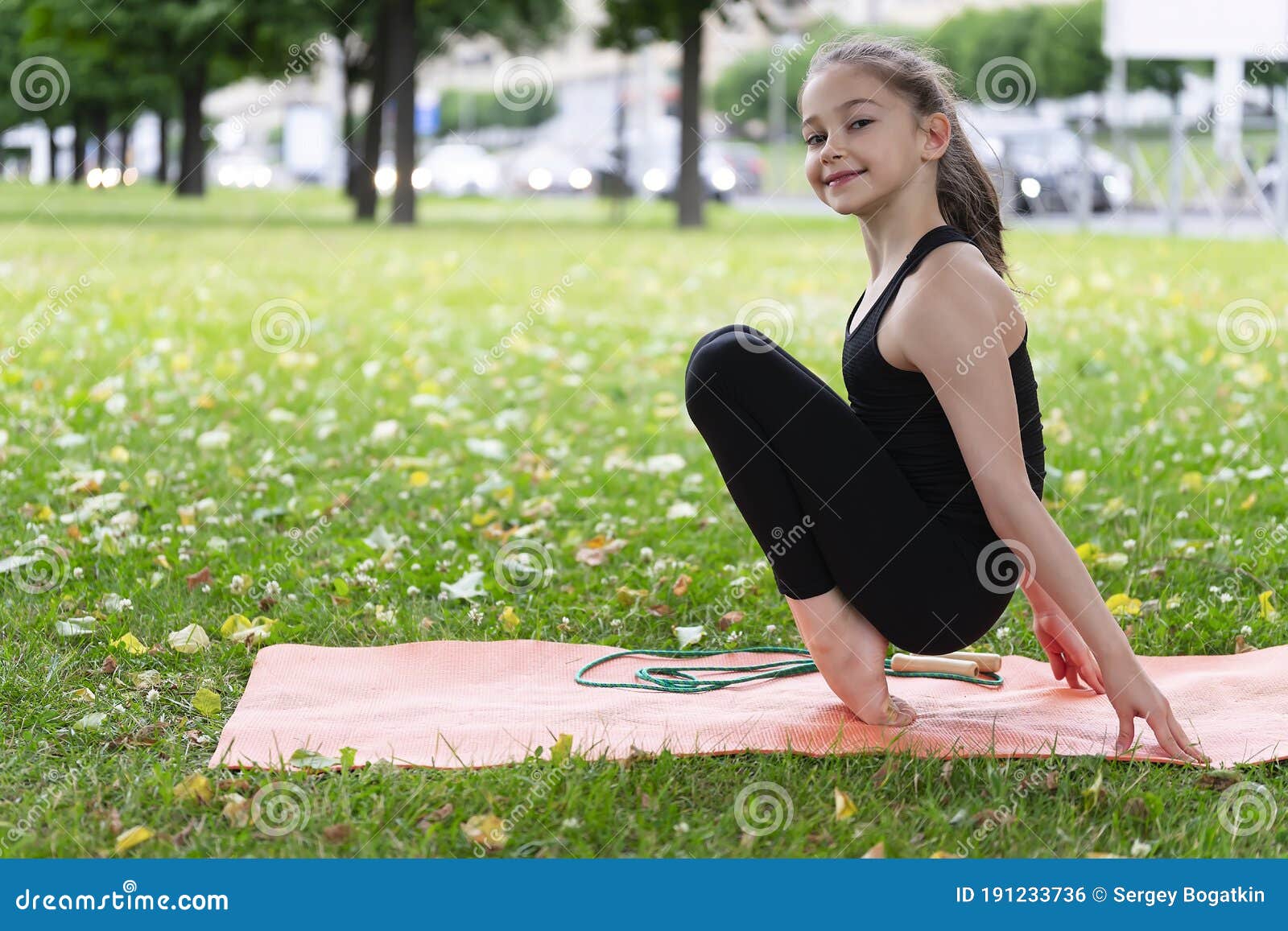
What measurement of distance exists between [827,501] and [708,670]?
809mm

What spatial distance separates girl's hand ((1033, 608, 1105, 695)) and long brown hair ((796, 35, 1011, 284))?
76cm

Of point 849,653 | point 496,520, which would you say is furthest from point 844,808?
point 496,520

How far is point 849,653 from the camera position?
2959 millimetres

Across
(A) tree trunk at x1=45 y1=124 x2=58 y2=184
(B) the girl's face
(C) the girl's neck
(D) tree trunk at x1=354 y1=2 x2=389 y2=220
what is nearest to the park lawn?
(C) the girl's neck

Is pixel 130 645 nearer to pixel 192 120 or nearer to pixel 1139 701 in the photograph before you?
pixel 1139 701

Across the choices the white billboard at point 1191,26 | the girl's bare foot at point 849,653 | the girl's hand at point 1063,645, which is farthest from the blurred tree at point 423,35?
the girl's bare foot at point 849,653

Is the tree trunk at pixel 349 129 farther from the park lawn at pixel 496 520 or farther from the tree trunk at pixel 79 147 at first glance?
the park lawn at pixel 496 520

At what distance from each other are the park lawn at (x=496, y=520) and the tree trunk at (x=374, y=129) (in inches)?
374

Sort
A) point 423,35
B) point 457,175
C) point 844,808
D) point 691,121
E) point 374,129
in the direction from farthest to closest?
point 457,175
point 423,35
point 374,129
point 691,121
point 844,808

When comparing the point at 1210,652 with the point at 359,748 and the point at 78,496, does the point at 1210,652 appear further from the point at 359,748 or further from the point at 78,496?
the point at 78,496

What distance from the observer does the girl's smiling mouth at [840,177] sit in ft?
9.46

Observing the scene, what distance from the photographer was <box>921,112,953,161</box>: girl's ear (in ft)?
9.48

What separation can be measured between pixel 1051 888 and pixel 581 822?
79 centimetres

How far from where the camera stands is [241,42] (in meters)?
22.5
